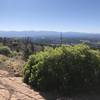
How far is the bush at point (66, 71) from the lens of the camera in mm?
7457

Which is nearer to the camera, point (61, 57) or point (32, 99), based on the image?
point (32, 99)

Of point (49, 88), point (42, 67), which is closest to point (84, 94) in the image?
point (49, 88)

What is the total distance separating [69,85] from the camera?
745cm

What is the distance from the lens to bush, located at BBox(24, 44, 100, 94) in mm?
7457

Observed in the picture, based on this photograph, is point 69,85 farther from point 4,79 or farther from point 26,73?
point 4,79

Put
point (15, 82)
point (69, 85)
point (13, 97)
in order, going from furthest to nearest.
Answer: point (15, 82)
point (69, 85)
point (13, 97)

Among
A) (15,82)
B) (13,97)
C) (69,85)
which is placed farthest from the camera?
(15,82)

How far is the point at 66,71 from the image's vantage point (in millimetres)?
7523

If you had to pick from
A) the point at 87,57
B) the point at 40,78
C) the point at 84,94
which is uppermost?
the point at 87,57

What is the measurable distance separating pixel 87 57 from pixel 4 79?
289 cm

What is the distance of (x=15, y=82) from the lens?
795 centimetres

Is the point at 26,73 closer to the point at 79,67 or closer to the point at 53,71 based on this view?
the point at 53,71

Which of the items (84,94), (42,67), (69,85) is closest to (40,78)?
(42,67)

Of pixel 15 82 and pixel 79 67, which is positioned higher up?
pixel 79 67
